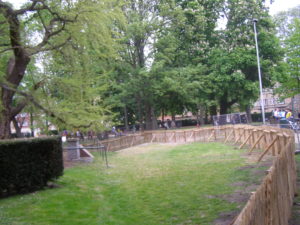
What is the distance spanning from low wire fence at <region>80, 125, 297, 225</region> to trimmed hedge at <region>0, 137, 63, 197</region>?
6.64 metres

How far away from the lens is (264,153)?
536 inches

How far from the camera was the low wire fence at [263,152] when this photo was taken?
3942 mm

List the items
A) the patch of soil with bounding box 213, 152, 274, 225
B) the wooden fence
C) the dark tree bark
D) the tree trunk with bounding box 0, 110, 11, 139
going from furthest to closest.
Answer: the tree trunk with bounding box 0, 110, 11, 139 < the dark tree bark < the patch of soil with bounding box 213, 152, 274, 225 < the wooden fence

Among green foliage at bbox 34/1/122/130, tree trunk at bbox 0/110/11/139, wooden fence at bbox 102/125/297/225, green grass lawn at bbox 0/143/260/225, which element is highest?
green foliage at bbox 34/1/122/130

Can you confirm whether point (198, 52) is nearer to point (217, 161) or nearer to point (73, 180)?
point (217, 161)

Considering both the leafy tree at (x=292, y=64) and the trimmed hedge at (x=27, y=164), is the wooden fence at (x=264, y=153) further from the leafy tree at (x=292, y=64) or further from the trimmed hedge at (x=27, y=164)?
the leafy tree at (x=292, y=64)

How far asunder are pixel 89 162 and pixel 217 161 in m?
6.62

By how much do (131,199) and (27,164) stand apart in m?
3.11

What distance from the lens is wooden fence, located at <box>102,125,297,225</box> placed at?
393 cm

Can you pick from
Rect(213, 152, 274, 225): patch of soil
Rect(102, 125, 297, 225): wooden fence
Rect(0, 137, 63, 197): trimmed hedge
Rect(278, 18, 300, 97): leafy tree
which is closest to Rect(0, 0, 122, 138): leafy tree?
Rect(0, 137, 63, 197): trimmed hedge

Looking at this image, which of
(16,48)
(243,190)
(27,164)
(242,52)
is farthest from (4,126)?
(242,52)

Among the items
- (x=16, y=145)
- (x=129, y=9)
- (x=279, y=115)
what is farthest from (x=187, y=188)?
(x=129, y=9)

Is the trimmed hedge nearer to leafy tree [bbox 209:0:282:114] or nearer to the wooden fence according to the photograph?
the wooden fence

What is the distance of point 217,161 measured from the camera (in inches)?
605
